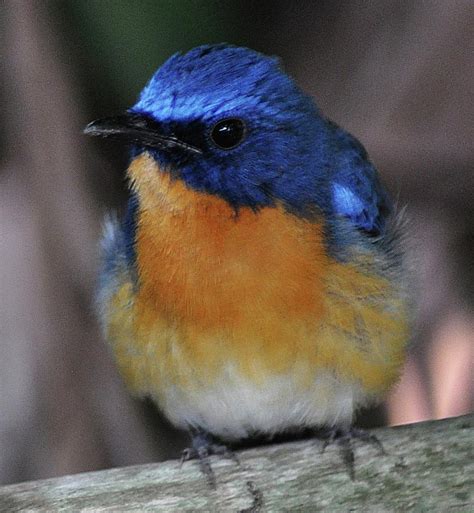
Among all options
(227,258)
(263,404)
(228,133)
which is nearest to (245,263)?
(227,258)

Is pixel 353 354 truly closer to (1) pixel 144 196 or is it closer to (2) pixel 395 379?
(2) pixel 395 379

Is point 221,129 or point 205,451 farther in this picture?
point 205,451

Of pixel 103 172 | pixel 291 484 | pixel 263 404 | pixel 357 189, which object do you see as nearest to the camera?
pixel 291 484

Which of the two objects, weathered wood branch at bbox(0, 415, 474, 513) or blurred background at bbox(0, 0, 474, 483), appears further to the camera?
blurred background at bbox(0, 0, 474, 483)

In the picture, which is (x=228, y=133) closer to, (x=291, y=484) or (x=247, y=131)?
(x=247, y=131)

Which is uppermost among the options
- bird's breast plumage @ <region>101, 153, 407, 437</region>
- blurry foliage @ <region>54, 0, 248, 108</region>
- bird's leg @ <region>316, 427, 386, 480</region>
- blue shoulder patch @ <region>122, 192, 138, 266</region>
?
blurry foliage @ <region>54, 0, 248, 108</region>

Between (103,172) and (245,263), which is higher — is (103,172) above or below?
above

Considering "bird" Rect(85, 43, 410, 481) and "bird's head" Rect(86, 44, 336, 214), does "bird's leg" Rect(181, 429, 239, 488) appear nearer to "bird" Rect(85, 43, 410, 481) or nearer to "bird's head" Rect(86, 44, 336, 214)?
"bird" Rect(85, 43, 410, 481)

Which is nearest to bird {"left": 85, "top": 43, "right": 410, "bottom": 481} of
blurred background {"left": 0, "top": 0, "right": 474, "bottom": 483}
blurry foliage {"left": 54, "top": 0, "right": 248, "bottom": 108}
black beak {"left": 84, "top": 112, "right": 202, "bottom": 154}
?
black beak {"left": 84, "top": 112, "right": 202, "bottom": 154}
